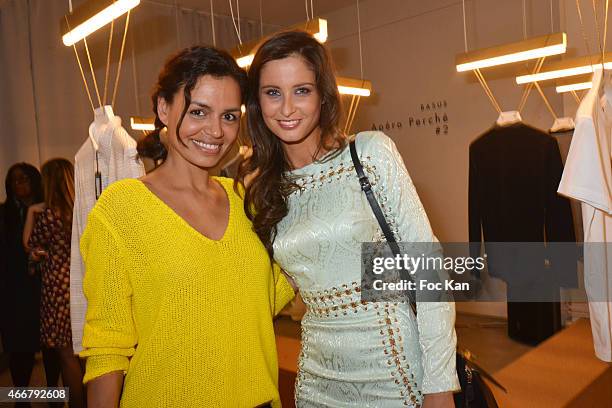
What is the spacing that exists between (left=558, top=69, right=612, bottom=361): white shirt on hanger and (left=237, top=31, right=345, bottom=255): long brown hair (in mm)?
972

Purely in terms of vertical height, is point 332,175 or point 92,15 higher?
point 92,15

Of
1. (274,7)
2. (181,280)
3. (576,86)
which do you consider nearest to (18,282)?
(181,280)

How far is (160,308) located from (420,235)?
0.73 m

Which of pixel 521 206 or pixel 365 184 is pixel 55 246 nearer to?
pixel 365 184

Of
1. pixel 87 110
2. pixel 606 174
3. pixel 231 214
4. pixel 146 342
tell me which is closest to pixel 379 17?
pixel 87 110

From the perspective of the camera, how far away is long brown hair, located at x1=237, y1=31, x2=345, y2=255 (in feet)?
4.91

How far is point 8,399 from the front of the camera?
183 centimetres

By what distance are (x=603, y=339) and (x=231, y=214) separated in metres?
1.70

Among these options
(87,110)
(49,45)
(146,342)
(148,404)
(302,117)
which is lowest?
(148,404)

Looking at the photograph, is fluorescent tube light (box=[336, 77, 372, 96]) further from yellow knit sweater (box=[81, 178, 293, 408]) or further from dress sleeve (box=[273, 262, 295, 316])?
yellow knit sweater (box=[81, 178, 293, 408])

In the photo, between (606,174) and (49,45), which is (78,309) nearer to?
(606,174)

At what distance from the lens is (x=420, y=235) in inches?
52.9

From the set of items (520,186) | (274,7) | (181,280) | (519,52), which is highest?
(274,7)

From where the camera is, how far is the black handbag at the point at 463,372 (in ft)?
4.40
